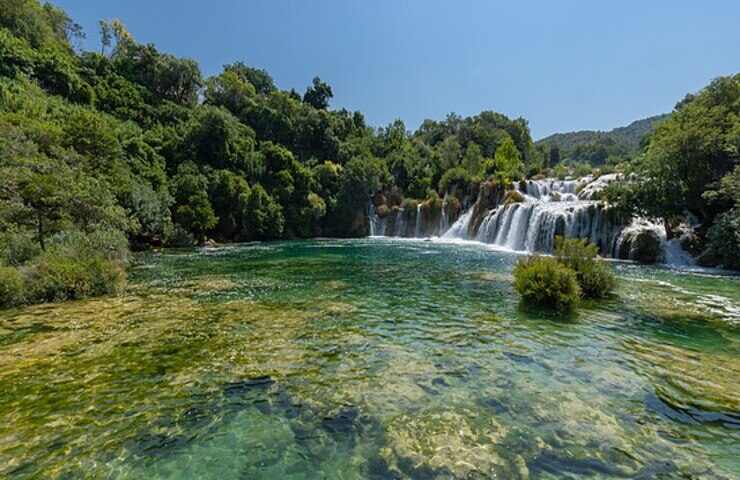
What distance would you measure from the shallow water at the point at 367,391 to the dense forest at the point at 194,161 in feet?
20.8

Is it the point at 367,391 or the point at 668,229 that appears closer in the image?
the point at 367,391

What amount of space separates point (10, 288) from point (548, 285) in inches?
637

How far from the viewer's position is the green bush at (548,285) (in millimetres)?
10508

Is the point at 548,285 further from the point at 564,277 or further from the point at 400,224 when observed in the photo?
the point at 400,224

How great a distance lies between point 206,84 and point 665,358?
7706 cm

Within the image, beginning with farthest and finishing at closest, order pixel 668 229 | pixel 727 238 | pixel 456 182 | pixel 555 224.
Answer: pixel 456 182, pixel 555 224, pixel 668 229, pixel 727 238

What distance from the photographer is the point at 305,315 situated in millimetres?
9875

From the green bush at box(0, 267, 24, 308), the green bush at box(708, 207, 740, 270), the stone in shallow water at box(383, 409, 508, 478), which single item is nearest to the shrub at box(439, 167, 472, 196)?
the green bush at box(708, 207, 740, 270)

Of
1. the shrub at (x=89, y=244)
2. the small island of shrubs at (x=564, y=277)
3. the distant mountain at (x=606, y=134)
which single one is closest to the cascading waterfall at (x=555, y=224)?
the small island of shrubs at (x=564, y=277)

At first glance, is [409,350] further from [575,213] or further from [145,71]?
[145,71]

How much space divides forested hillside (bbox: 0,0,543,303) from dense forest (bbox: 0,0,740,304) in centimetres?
13

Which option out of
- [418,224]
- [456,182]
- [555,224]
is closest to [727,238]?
[555,224]

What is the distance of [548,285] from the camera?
10633 millimetres

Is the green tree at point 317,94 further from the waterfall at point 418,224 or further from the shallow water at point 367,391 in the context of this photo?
the shallow water at point 367,391
